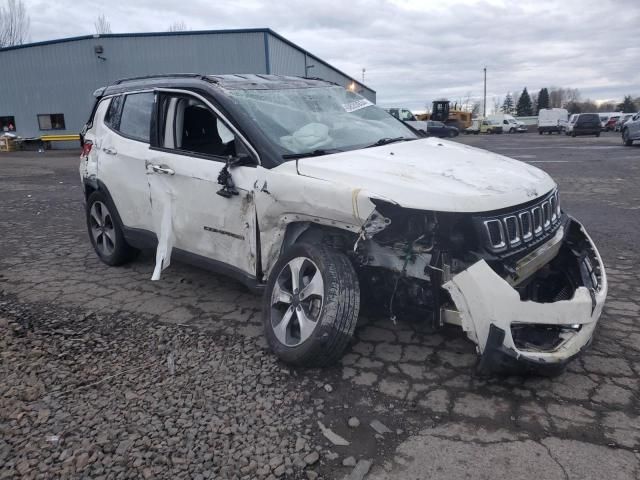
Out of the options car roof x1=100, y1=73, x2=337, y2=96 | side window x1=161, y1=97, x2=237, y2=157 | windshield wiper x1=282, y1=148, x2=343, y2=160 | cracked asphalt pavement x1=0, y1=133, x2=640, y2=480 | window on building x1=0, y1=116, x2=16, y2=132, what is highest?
window on building x1=0, y1=116, x2=16, y2=132

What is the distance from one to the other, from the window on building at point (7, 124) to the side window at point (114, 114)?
32.1m

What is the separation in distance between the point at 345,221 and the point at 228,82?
178 centimetres

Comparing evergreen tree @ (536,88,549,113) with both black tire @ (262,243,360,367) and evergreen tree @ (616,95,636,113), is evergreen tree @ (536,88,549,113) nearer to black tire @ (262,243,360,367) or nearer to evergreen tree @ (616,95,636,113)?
evergreen tree @ (616,95,636,113)

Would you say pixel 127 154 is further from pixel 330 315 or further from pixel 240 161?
pixel 330 315

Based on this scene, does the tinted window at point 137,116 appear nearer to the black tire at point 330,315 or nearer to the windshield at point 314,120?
the windshield at point 314,120

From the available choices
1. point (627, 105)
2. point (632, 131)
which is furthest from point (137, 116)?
point (627, 105)

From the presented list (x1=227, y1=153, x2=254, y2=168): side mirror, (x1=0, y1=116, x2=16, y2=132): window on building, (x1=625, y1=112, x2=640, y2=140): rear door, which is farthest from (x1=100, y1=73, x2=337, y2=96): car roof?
(x1=0, y1=116, x2=16, y2=132): window on building

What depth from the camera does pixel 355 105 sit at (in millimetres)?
4539

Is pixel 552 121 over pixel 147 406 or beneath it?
over

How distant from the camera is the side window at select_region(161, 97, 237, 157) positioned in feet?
13.7

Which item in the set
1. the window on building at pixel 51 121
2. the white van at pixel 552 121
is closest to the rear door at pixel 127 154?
the window on building at pixel 51 121

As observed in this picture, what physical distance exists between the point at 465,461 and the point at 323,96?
313cm

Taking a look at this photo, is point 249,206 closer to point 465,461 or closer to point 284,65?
point 465,461

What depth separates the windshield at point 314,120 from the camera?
11.8 ft
